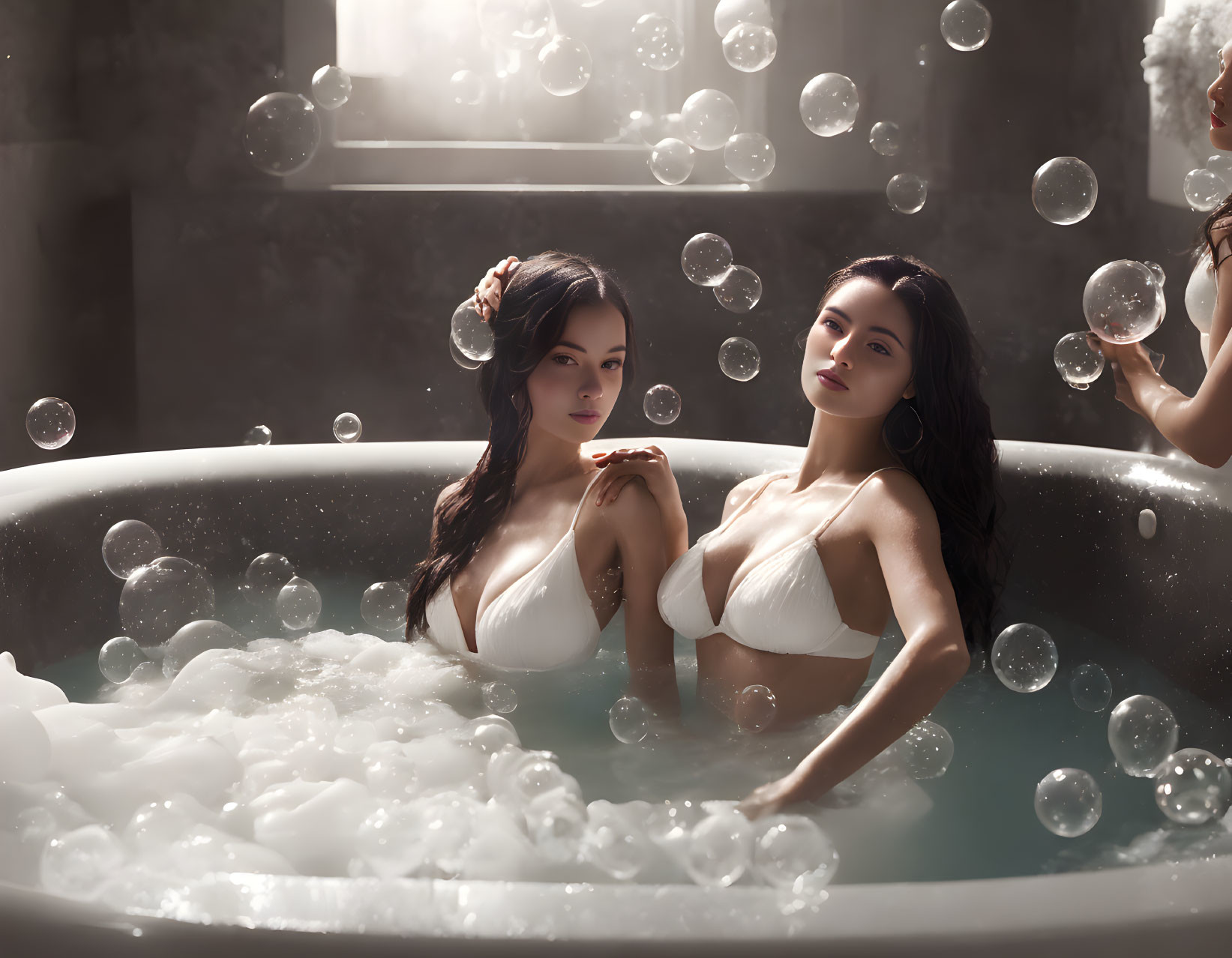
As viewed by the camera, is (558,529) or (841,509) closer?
(841,509)

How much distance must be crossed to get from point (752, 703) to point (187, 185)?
3434 mm

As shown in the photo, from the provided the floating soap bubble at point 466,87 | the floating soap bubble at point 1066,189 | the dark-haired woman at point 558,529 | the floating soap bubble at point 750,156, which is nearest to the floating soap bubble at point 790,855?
the dark-haired woman at point 558,529

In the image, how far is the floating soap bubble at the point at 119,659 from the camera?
68.1 inches

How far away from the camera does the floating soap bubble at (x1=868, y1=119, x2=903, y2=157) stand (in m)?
3.42

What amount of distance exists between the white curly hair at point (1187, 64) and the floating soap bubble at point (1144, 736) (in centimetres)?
257

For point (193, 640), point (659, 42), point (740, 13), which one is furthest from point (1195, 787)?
point (740, 13)

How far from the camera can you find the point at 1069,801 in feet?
3.82

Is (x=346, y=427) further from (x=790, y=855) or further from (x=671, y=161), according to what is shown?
(x=790, y=855)

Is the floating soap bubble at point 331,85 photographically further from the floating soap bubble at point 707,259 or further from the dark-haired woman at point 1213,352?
the dark-haired woman at point 1213,352

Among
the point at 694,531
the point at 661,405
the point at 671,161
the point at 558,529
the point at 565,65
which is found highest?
the point at 565,65

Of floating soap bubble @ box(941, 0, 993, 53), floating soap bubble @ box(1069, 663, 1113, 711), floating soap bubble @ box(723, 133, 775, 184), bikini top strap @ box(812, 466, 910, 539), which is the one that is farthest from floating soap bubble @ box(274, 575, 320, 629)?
floating soap bubble @ box(941, 0, 993, 53)

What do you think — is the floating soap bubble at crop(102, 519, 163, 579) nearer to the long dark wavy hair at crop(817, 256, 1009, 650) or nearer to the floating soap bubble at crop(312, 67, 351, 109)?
the long dark wavy hair at crop(817, 256, 1009, 650)

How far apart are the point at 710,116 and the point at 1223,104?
4.00 ft

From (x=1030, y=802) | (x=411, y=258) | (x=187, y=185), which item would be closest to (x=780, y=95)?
(x=411, y=258)
